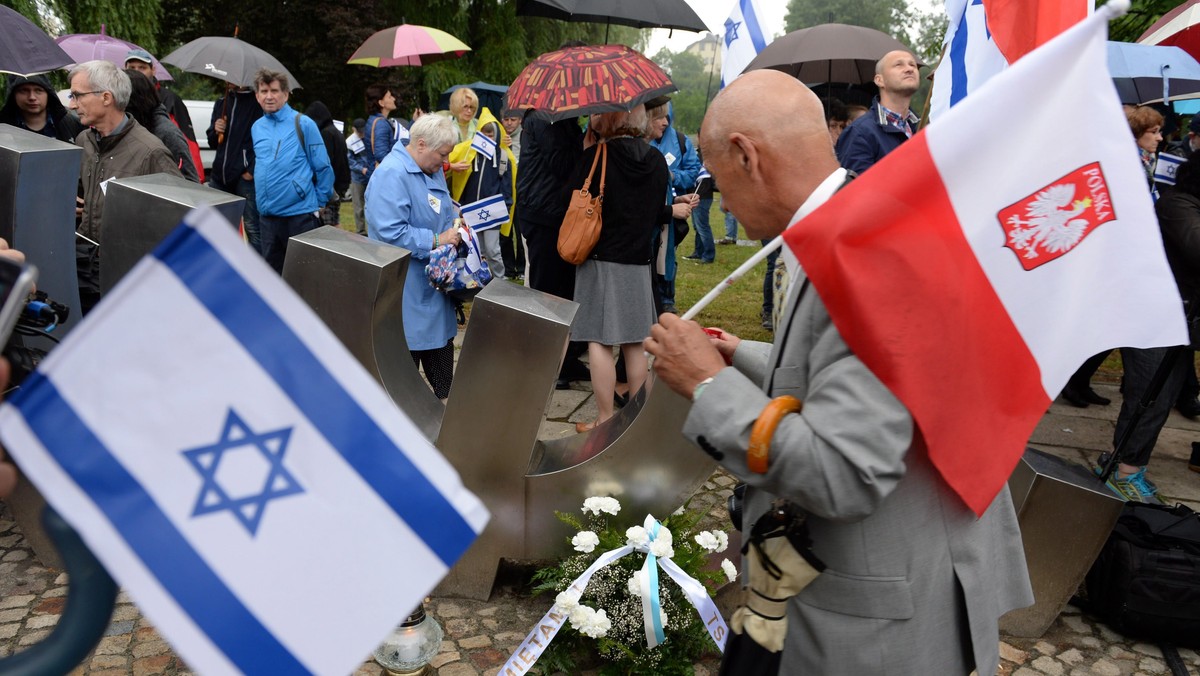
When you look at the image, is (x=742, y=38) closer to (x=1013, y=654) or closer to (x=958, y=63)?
(x=958, y=63)

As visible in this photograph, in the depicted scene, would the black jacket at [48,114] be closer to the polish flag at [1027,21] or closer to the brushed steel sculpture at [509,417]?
the brushed steel sculpture at [509,417]

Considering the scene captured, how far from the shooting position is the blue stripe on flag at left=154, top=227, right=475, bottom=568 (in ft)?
4.21

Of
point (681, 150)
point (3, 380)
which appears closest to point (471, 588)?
point (3, 380)

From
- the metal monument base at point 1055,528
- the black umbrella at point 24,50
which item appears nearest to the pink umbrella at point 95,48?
the black umbrella at point 24,50

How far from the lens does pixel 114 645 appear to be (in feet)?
10.9

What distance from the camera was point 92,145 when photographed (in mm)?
4934

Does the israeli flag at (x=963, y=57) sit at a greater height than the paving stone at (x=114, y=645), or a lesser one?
greater

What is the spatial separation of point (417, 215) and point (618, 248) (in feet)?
3.64

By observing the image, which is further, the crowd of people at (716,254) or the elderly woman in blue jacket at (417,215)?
the elderly woman in blue jacket at (417,215)

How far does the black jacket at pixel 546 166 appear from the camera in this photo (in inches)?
203

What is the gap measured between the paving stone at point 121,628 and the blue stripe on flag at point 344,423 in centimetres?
270

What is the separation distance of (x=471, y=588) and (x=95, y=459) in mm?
2612

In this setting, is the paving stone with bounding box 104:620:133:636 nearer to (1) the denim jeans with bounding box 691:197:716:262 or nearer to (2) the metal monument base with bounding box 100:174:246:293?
(2) the metal monument base with bounding box 100:174:246:293

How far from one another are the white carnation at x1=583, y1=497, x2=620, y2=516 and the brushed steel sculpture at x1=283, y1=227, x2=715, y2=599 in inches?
5.6
